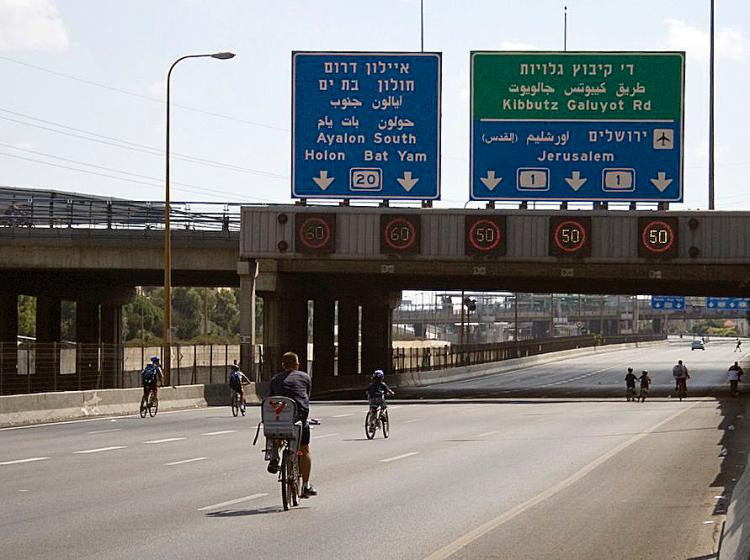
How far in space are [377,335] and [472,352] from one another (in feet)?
105

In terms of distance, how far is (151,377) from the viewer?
37219mm

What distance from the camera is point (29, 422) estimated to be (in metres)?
34.3

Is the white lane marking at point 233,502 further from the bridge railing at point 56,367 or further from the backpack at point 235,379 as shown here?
the bridge railing at point 56,367

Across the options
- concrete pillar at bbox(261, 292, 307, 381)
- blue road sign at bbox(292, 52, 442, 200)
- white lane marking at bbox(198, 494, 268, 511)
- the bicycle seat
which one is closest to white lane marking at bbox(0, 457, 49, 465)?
white lane marking at bbox(198, 494, 268, 511)

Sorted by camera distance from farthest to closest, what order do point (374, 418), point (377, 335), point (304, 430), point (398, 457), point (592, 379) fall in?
point (592, 379) → point (377, 335) → point (374, 418) → point (398, 457) → point (304, 430)

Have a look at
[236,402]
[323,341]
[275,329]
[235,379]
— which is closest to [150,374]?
[235,379]

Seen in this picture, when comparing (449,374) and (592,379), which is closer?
(592,379)

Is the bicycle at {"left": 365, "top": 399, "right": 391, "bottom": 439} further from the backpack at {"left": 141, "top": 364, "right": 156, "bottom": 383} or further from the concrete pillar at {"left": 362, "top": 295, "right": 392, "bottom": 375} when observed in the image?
the concrete pillar at {"left": 362, "top": 295, "right": 392, "bottom": 375}

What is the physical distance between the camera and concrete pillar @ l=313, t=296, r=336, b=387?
69.3 meters

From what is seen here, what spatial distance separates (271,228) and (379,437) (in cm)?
2325

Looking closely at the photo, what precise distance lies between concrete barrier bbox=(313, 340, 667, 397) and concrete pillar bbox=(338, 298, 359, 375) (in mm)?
918

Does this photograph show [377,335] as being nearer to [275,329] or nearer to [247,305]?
[275,329]

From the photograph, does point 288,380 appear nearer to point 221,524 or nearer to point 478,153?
point 221,524

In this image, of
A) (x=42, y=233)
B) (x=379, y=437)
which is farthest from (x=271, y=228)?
(x=379, y=437)
